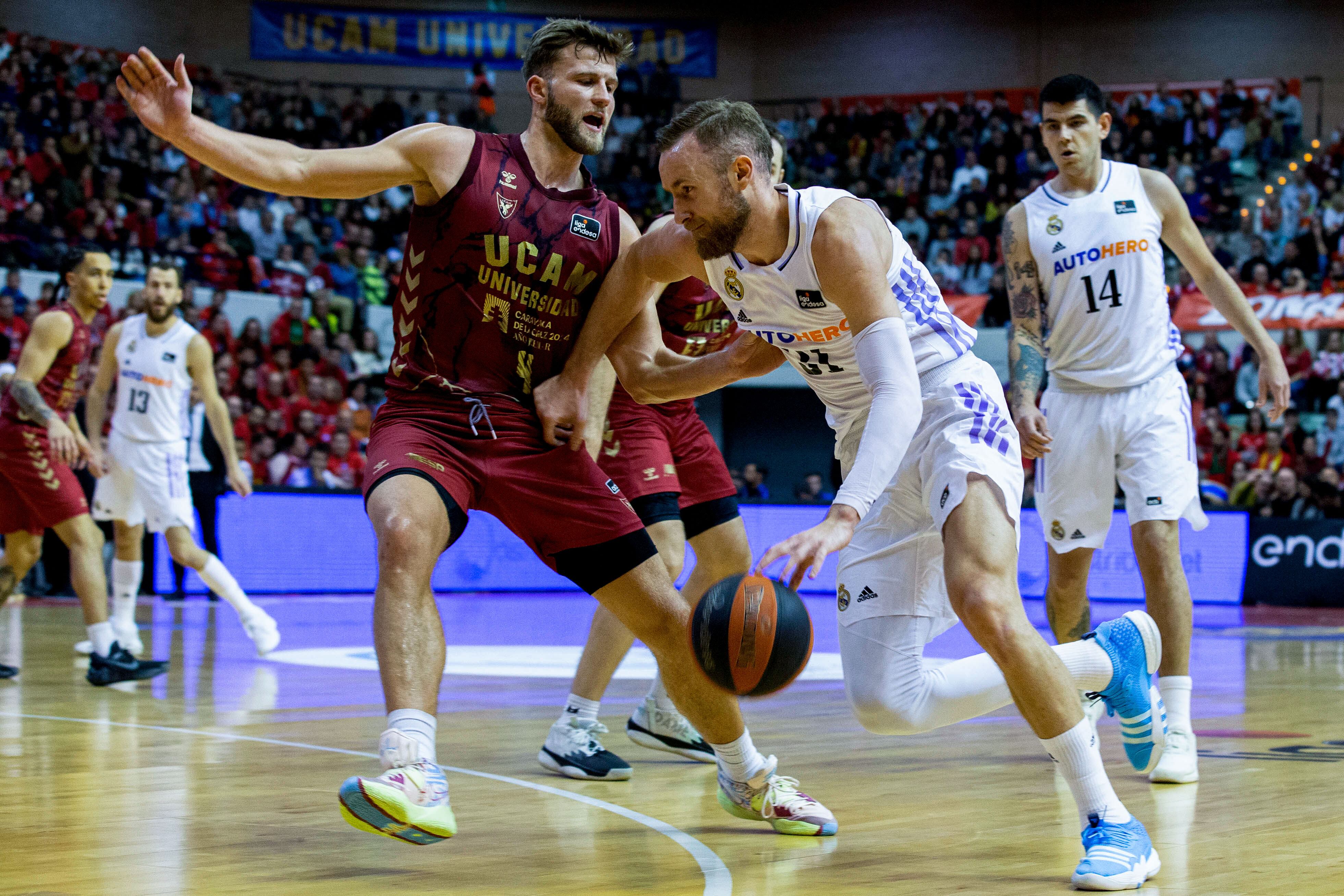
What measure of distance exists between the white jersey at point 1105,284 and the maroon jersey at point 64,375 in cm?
549

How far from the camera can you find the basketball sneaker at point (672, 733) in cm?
552

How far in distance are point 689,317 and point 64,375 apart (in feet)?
13.8

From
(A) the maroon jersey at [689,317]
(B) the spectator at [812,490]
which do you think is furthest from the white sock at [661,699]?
(B) the spectator at [812,490]

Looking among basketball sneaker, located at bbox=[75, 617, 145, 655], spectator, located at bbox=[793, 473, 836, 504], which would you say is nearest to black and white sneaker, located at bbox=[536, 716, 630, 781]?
basketball sneaker, located at bbox=[75, 617, 145, 655]

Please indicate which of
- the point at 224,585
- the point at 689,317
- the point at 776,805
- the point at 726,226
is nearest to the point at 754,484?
the point at 224,585

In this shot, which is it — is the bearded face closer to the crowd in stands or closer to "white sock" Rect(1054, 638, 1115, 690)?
"white sock" Rect(1054, 638, 1115, 690)

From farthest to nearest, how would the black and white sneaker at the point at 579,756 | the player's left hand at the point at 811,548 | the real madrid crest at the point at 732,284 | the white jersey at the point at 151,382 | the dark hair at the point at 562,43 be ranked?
the white jersey at the point at 151,382 → the black and white sneaker at the point at 579,756 → the dark hair at the point at 562,43 → the real madrid crest at the point at 732,284 → the player's left hand at the point at 811,548

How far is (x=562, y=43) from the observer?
4.30m

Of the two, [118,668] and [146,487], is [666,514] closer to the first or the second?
[118,668]

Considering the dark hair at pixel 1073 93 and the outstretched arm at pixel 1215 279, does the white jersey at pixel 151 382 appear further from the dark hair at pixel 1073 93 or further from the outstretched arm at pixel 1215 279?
the outstretched arm at pixel 1215 279

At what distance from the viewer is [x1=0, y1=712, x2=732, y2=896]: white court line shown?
3.52m

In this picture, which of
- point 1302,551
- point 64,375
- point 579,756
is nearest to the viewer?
point 579,756

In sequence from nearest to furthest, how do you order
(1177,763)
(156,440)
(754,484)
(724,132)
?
1. (724,132)
2. (1177,763)
3. (156,440)
4. (754,484)

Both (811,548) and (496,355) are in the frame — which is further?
(496,355)
